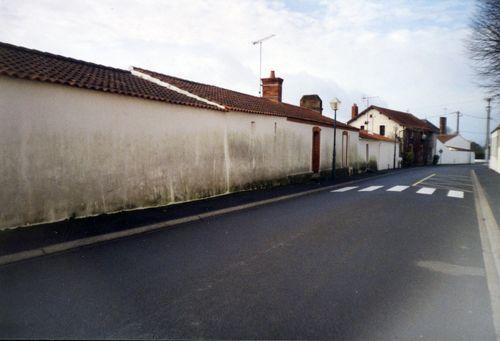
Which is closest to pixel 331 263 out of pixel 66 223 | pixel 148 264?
pixel 148 264

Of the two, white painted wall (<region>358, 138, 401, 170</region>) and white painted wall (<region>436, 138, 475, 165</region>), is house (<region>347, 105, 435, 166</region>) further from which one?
white painted wall (<region>436, 138, 475, 165</region>)

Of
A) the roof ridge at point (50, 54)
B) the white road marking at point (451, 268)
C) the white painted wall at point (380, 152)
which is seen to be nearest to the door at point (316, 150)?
the white painted wall at point (380, 152)

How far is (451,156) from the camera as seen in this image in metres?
67.2

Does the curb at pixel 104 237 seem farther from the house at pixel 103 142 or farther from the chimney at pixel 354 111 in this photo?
the chimney at pixel 354 111

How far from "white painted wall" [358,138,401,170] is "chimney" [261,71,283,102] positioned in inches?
387

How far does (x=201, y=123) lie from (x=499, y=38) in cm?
1373

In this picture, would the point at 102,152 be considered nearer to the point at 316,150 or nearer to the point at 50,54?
the point at 50,54

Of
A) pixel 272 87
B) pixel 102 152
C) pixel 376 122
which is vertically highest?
pixel 272 87

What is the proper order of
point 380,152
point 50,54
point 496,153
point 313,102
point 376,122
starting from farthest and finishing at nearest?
point 376,122 < point 380,152 < point 496,153 < point 313,102 < point 50,54

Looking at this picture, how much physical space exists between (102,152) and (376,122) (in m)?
46.5

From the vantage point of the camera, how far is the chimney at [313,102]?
91.2 ft

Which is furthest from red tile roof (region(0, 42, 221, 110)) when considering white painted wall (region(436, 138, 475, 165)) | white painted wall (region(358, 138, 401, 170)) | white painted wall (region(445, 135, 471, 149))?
white painted wall (region(445, 135, 471, 149))

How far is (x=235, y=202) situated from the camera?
1087 cm

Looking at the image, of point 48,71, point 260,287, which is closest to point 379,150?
point 48,71
